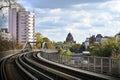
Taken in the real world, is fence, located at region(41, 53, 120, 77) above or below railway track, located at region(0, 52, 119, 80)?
above

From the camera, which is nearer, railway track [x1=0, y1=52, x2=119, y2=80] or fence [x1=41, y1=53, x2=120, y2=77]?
railway track [x1=0, y1=52, x2=119, y2=80]

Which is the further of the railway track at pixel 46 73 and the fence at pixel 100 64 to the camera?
the fence at pixel 100 64

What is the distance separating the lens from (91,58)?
31219mm

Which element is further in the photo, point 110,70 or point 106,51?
point 106,51

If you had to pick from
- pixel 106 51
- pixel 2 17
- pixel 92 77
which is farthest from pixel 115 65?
pixel 106 51

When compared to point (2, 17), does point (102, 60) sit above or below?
below

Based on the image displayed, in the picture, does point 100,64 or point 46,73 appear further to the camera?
point 46,73

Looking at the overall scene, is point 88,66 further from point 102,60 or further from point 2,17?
point 2,17

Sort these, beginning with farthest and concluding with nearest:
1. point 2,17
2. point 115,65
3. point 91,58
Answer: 1. point 2,17
2. point 91,58
3. point 115,65

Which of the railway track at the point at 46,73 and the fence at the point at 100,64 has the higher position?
the fence at the point at 100,64

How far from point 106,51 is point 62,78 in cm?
10910

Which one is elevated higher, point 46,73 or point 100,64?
point 100,64

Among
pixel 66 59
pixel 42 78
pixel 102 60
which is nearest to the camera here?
pixel 42 78

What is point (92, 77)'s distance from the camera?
23844 mm
